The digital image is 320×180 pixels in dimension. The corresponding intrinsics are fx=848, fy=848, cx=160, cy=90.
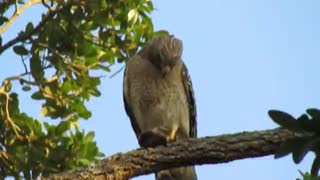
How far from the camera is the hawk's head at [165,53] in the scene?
23.1 ft

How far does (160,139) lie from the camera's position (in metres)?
5.54

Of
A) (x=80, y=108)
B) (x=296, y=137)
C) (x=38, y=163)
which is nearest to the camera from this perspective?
(x=296, y=137)

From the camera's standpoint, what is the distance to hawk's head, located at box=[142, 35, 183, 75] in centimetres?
704

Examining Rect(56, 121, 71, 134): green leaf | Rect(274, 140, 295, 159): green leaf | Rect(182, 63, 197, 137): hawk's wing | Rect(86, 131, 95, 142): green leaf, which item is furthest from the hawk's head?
Rect(274, 140, 295, 159): green leaf

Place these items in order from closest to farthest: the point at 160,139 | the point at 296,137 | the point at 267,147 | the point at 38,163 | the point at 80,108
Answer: the point at 296,137 → the point at 267,147 → the point at 160,139 → the point at 38,163 → the point at 80,108

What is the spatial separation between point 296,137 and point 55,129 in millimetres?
4003

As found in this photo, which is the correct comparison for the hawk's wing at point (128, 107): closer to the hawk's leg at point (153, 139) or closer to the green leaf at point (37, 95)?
the green leaf at point (37, 95)

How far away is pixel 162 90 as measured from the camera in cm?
711

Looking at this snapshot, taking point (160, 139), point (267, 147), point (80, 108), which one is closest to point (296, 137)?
point (267, 147)

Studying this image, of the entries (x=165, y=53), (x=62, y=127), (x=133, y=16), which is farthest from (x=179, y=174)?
(x=133, y=16)

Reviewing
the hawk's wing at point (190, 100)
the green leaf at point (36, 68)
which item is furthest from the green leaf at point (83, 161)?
the hawk's wing at point (190, 100)

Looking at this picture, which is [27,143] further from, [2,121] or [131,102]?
[131,102]

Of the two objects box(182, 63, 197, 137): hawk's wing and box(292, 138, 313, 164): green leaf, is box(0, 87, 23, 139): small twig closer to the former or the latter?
box(182, 63, 197, 137): hawk's wing

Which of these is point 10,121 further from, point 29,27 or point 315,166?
point 315,166
